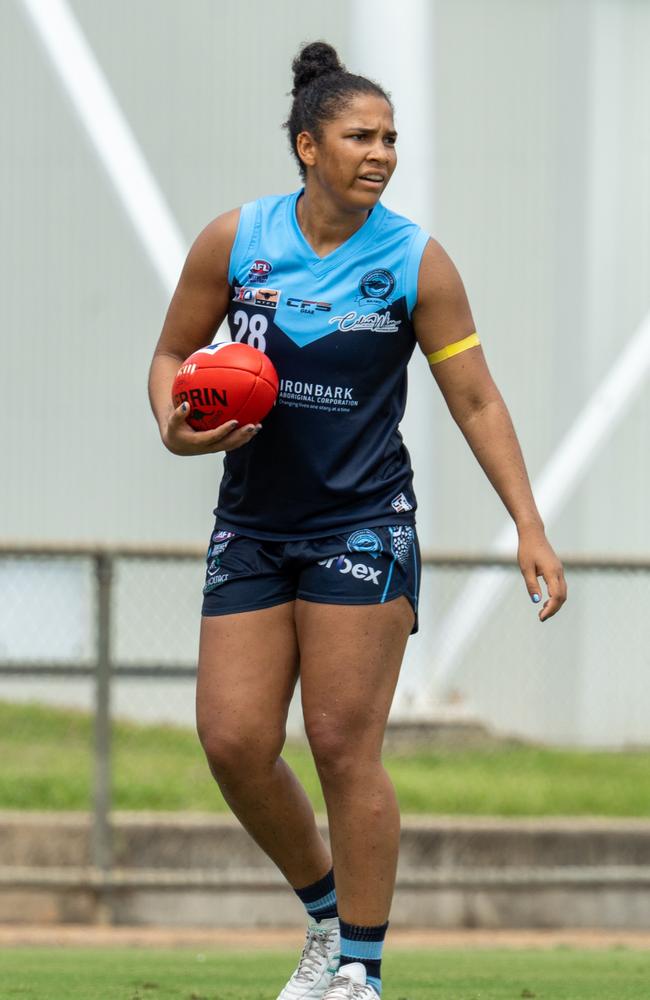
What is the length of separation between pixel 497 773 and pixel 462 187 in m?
5.19

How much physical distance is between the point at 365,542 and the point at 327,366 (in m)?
0.47

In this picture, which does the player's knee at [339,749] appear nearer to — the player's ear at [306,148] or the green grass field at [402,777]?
the player's ear at [306,148]

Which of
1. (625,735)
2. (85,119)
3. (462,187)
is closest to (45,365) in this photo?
(85,119)

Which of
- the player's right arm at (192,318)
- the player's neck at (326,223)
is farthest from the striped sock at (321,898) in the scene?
the player's neck at (326,223)

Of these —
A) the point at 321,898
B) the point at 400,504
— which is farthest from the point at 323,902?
the point at 400,504

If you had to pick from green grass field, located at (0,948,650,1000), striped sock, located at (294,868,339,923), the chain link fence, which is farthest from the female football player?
the chain link fence

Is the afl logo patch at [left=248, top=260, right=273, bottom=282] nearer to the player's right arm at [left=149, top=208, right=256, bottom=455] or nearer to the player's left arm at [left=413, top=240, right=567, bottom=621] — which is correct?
the player's right arm at [left=149, top=208, right=256, bottom=455]

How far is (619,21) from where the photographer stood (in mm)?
12883

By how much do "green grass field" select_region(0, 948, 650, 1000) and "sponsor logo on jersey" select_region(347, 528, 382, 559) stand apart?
162cm

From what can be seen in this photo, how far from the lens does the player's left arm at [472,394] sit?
4457 mm

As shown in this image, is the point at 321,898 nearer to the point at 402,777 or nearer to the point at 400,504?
the point at 400,504

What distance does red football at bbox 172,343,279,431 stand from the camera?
168 inches

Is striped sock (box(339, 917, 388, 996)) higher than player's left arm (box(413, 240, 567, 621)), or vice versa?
player's left arm (box(413, 240, 567, 621))

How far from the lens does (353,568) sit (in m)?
4.43
